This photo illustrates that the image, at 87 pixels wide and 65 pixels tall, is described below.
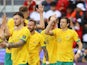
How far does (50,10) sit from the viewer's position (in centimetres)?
1688

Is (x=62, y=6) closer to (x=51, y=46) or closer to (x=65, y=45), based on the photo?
(x=51, y=46)

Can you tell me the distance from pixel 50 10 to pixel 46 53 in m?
6.33

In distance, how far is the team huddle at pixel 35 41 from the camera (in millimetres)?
9586

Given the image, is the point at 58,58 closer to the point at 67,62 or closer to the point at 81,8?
the point at 67,62

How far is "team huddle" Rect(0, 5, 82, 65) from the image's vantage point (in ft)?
31.4

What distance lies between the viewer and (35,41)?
34.8ft

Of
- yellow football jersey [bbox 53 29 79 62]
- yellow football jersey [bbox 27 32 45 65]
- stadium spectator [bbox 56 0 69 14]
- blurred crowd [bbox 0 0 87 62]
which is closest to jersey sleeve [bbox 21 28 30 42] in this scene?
yellow football jersey [bbox 27 32 45 65]

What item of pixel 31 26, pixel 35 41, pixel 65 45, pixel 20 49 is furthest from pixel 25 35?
pixel 65 45

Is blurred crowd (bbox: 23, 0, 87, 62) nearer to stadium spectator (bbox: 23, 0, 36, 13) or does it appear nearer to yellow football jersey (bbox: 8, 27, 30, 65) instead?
stadium spectator (bbox: 23, 0, 36, 13)

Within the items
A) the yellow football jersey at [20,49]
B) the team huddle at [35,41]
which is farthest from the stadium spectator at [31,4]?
the yellow football jersey at [20,49]

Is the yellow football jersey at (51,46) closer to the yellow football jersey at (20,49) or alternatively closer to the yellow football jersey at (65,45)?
the yellow football jersey at (65,45)

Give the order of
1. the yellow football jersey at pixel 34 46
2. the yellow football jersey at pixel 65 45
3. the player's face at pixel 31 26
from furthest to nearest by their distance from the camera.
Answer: the yellow football jersey at pixel 65 45
the yellow football jersey at pixel 34 46
the player's face at pixel 31 26

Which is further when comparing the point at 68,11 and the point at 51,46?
the point at 68,11

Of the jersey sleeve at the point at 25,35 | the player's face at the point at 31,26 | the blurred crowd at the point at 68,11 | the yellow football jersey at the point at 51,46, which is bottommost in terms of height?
the yellow football jersey at the point at 51,46
